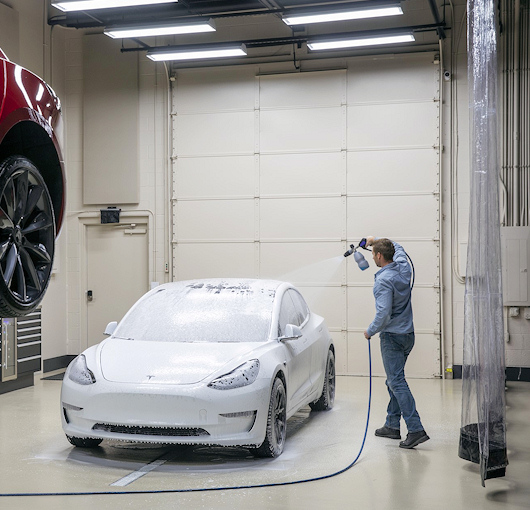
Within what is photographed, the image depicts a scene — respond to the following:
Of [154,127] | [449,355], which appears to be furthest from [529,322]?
[154,127]

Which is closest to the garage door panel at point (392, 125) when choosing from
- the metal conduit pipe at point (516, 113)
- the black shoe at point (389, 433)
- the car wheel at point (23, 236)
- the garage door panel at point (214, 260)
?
the metal conduit pipe at point (516, 113)

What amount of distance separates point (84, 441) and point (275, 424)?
1.66 metres

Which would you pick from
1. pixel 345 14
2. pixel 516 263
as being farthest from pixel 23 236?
pixel 516 263

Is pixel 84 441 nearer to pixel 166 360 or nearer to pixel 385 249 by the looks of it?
pixel 166 360

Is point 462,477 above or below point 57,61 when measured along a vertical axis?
below

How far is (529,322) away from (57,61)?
8161mm

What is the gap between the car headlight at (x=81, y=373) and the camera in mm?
6117

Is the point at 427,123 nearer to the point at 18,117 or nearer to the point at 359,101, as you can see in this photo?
the point at 359,101

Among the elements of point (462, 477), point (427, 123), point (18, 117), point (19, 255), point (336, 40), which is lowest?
point (462, 477)

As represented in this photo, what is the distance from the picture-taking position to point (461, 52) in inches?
434

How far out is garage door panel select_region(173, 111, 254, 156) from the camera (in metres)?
11.8

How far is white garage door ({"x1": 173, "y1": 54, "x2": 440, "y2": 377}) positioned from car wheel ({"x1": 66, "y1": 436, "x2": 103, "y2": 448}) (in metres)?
5.39

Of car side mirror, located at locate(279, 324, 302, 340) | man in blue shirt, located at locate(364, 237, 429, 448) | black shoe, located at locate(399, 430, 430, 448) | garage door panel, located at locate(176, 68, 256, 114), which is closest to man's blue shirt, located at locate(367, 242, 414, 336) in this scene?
man in blue shirt, located at locate(364, 237, 429, 448)

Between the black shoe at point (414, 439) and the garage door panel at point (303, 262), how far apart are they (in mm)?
4811
